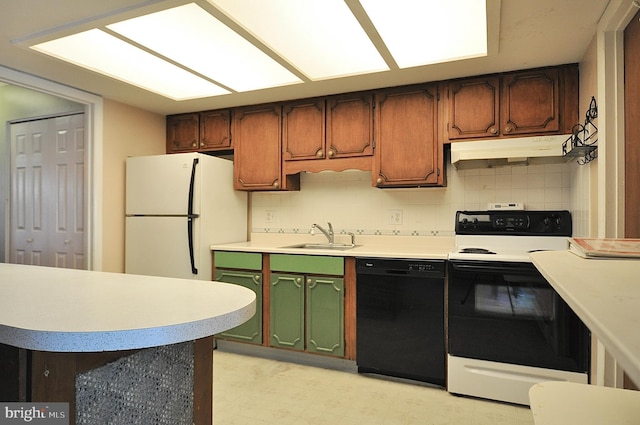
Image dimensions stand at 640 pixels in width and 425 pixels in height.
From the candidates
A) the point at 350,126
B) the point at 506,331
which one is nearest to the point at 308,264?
the point at 350,126

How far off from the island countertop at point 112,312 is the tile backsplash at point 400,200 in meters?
2.10

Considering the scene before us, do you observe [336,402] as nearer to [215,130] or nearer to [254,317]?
[254,317]

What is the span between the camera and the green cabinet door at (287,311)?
9.57 feet

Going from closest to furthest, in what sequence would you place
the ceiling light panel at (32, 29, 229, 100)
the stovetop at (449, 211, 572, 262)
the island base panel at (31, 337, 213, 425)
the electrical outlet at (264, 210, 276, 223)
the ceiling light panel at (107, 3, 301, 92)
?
the island base panel at (31, 337, 213, 425)
the ceiling light panel at (107, 3, 301, 92)
the ceiling light panel at (32, 29, 229, 100)
the stovetop at (449, 211, 572, 262)
the electrical outlet at (264, 210, 276, 223)

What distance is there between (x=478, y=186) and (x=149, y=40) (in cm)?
253

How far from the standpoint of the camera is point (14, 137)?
3.72 meters

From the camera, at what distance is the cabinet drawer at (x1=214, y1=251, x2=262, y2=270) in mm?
3078

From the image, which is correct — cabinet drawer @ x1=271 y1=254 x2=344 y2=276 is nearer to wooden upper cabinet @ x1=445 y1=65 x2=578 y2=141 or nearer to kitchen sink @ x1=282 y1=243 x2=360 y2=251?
kitchen sink @ x1=282 y1=243 x2=360 y2=251

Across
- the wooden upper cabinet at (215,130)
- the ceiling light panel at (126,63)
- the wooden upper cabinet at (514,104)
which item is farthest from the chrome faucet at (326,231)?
the ceiling light panel at (126,63)

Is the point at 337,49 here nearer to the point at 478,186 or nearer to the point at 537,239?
the point at 478,186

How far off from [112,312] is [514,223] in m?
2.66

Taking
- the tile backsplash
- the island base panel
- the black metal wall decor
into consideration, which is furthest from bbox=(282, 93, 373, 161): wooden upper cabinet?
the island base panel

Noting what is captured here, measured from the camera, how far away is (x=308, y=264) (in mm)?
2893

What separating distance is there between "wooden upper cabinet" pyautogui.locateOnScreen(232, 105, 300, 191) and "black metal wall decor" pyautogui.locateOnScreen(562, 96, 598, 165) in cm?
214
